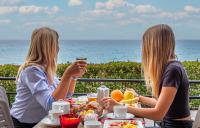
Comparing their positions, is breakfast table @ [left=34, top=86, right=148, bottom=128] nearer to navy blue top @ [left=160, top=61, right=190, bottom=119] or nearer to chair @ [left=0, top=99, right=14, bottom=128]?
chair @ [left=0, top=99, right=14, bottom=128]

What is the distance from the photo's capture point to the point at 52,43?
358 centimetres

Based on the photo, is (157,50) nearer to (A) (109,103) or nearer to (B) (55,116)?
(A) (109,103)

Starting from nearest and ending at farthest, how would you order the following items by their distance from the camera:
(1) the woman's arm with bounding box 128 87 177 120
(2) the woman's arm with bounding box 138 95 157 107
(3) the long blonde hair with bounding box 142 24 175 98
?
(1) the woman's arm with bounding box 128 87 177 120, (3) the long blonde hair with bounding box 142 24 175 98, (2) the woman's arm with bounding box 138 95 157 107

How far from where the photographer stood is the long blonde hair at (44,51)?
352cm

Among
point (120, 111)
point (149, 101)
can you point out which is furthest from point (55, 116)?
point (149, 101)

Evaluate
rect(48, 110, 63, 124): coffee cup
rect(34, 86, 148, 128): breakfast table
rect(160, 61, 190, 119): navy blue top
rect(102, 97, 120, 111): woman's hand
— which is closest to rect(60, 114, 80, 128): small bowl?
rect(34, 86, 148, 128): breakfast table

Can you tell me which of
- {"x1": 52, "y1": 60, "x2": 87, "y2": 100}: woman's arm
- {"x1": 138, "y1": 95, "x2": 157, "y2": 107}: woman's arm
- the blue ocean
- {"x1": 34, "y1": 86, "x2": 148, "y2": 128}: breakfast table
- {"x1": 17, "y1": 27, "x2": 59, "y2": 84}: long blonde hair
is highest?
{"x1": 17, "y1": 27, "x2": 59, "y2": 84}: long blonde hair

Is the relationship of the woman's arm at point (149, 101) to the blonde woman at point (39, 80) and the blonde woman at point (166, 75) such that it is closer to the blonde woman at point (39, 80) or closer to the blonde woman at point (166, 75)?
the blonde woman at point (166, 75)

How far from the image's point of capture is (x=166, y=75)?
3174 millimetres

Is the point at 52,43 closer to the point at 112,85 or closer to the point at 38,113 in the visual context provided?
the point at 38,113

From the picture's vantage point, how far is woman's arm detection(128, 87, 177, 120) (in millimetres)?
3084

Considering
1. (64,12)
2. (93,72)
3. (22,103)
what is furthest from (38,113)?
(64,12)

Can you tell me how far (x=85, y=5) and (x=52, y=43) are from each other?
21.9 metres

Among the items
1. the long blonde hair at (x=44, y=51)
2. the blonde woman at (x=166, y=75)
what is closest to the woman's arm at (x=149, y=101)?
the blonde woman at (x=166, y=75)
